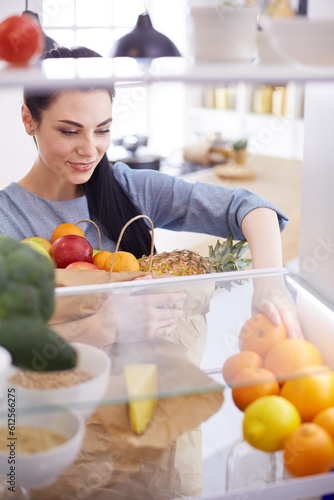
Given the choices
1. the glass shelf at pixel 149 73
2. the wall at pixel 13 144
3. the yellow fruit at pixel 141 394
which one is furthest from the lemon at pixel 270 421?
the wall at pixel 13 144

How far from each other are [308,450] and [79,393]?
276mm

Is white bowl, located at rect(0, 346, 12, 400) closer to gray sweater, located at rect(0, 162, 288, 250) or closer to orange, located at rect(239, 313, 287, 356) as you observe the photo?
orange, located at rect(239, 313, 287, 356)

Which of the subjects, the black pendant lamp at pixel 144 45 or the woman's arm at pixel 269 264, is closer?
the woman's arm at pixel 269 264

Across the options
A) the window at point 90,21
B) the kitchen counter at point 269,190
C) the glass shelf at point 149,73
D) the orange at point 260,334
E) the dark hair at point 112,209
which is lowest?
the kitchen counter at point 269,190

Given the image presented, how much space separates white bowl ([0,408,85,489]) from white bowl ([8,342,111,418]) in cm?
1

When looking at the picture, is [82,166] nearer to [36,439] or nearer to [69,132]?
[69,132]

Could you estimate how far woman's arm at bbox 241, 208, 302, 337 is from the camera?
38.3 inches

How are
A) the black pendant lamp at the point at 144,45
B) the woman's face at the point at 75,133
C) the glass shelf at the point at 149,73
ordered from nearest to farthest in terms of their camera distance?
the glass shelf at the point at 149,73, the woman's face at the point at 75,133, the black pendant lamp at the point at 144,45

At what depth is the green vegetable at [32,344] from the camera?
0.77 metres

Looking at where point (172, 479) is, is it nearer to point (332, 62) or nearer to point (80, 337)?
point (80, 337)

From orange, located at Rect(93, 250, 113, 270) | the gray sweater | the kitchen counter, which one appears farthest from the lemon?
the kitchen counter

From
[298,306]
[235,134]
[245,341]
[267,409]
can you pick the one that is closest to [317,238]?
[298,306]

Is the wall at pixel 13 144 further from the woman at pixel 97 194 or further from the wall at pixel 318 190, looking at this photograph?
the wall at pixel 318 190

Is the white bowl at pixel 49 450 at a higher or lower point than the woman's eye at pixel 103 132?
lower
